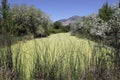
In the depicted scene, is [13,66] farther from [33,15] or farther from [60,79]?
[33,15]

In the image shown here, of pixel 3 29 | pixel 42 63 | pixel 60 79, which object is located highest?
pixel 3 29

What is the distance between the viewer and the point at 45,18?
1994 centimetres

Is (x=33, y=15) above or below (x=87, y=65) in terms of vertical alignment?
above

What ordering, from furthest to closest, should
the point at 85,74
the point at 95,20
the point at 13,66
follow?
1. the point at 95,20
2. the point at 13,66
3. the point at 85,74

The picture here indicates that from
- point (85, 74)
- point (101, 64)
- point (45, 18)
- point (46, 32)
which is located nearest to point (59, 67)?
point (85, 74)

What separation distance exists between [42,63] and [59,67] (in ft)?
0.82

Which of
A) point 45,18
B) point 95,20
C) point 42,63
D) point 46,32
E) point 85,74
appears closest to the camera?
point 85,74

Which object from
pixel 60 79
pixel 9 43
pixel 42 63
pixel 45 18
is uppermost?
pixel 45 18

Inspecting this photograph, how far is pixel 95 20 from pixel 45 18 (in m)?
5.70

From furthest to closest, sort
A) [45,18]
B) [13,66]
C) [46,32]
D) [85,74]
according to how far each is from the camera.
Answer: [45,18] < [46,32] < [13,66] < [85,74]

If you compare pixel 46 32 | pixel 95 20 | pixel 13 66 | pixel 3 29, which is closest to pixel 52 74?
pixel 13 66

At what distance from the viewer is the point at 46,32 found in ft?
59.1

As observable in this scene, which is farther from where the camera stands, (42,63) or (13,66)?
(13,66)

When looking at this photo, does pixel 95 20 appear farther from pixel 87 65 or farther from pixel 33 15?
pixel 87 65
